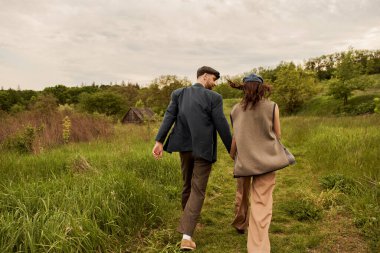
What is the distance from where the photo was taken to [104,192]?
419 centimetres

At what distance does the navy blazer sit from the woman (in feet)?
1.44

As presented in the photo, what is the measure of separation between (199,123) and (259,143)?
2.66 feet

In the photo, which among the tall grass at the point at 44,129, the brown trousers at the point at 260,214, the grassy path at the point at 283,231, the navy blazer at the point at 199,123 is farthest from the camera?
the tall grass at the point at 44,129

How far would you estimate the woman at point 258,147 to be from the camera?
331 cm

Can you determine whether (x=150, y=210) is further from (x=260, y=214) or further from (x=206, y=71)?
(x=206, y=71)

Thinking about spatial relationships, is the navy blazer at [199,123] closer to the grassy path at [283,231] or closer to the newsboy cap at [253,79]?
the newsboy cap at [253,79]

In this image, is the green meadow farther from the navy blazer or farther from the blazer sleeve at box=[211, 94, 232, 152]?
the blazer sleeve at box=[211, 94, 232, 152]

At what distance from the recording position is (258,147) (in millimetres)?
3361

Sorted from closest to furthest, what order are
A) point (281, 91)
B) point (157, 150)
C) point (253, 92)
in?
point (253, 92)
point (157, 150)
point (281, 91)

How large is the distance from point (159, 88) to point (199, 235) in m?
48.0

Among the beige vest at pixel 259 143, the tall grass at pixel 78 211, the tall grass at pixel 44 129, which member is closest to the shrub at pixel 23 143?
the tall grass at pixel 44 129

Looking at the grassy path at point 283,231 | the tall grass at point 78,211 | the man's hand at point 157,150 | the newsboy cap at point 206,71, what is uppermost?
the newsboy cap at point 206,71

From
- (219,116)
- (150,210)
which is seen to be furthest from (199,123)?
(150,210)

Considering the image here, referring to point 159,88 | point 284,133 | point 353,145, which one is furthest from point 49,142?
point 159,88
